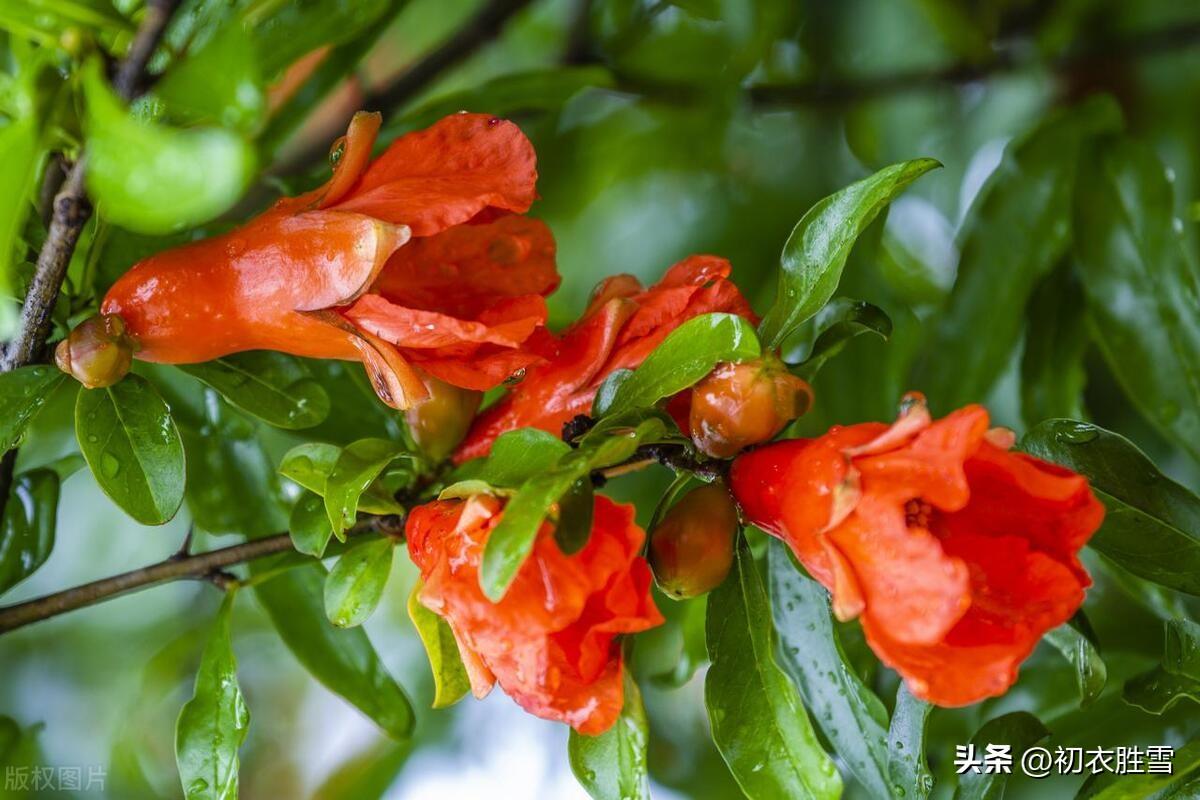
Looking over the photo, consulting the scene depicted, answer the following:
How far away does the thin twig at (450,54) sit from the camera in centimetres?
91

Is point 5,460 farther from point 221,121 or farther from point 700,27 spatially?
point 700,27

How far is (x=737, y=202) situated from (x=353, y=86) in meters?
0.36

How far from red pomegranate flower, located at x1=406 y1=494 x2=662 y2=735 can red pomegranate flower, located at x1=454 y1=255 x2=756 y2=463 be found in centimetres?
9

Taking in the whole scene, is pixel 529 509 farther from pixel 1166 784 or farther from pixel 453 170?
pixel 1166 784

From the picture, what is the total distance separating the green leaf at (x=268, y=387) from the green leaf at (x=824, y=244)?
23cm

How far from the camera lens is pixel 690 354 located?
18.5 inches

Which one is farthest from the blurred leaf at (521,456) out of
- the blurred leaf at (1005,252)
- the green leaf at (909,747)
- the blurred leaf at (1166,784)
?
the blurred leaf at (1005,252)

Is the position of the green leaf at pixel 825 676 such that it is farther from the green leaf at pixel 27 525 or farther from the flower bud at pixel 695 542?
the green leaf at pixel 27 525

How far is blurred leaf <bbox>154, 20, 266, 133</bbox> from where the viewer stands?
39 cm

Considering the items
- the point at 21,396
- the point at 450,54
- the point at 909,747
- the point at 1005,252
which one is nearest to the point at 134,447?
the point at 21,396

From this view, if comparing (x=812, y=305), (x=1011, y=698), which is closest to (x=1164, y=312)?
(x=1011, y=698)

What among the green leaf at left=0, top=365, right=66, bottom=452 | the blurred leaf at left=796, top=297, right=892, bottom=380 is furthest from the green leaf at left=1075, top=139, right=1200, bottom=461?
the green leaf at left=0, top=365, right=66, bottom=452

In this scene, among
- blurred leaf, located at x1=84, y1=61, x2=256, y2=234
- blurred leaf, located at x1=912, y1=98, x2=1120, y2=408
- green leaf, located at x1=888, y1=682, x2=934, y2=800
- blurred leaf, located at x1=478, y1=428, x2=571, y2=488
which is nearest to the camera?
blurred leaf, located at x1=84, y1=61, x2=256, y2=234

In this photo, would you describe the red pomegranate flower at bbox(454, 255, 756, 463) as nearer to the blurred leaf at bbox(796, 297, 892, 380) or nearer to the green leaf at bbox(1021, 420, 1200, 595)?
the blurred leaf at bbox(796, 297, 892, 380)
